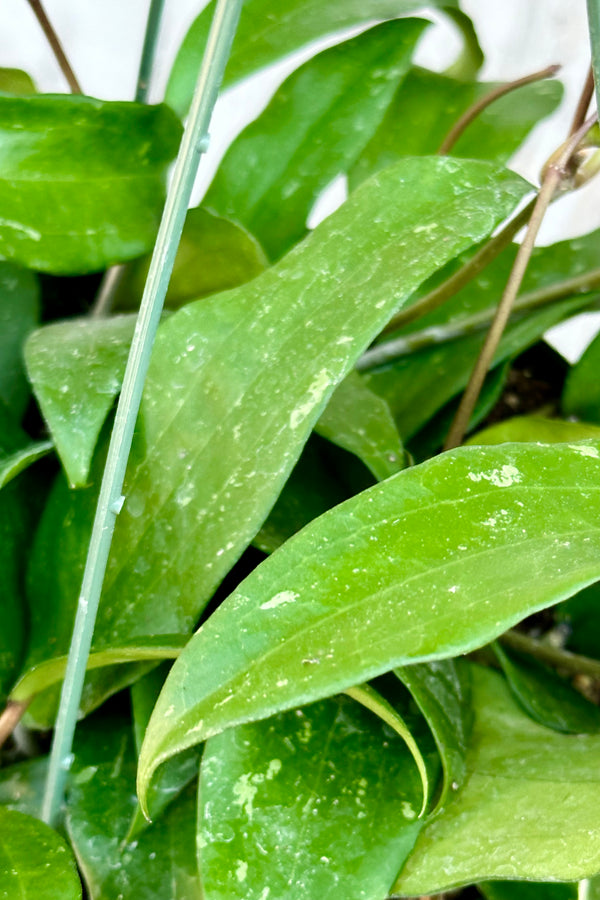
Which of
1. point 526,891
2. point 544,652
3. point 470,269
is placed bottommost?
point 526,891

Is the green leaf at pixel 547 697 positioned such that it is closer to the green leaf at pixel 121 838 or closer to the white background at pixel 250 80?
the green leaf at pixel 121 838

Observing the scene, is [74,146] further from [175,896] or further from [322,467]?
[175,896]

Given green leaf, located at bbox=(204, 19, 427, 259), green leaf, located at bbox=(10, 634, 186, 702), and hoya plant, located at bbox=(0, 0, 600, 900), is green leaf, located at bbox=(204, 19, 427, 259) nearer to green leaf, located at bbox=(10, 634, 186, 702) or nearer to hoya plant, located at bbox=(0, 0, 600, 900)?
hoya plant, located at bbox=(0, 0, 600, 900)

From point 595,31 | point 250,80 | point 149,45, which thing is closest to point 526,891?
point 595,31

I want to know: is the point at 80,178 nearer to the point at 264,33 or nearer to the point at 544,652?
the point at 264,33

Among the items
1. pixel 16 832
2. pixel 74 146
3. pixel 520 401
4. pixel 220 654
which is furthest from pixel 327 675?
pixel 520 401

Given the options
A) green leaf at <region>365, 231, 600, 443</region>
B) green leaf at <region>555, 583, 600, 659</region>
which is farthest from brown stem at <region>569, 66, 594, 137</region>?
green leaf at <region>555, 583, 600, 659</region>
